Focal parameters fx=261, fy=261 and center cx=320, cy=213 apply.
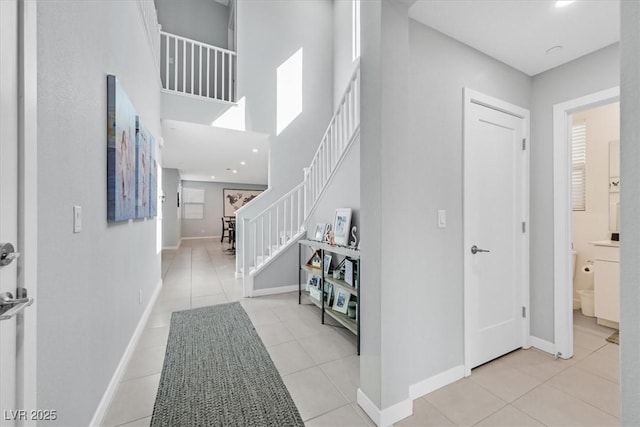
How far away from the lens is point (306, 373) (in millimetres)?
1903

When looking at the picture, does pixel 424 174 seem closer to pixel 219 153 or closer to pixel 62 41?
pixel 62 41

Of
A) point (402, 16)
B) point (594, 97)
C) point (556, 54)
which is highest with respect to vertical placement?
point (556, 54)

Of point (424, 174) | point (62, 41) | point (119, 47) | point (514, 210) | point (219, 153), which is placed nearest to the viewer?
point (62, 41)

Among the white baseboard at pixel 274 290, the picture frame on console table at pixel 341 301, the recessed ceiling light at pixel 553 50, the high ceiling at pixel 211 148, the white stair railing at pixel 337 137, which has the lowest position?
the white baseboard at pixel 274 290

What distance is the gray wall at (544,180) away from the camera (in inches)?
82.8

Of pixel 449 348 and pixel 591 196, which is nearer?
pixel 449 348

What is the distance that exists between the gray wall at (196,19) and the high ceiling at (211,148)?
2.77 m

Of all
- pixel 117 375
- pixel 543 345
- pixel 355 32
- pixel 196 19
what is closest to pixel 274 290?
pixel 117 375

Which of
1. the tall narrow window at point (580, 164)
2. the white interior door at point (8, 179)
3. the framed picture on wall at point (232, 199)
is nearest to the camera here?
the white interior door at point (8, 179)

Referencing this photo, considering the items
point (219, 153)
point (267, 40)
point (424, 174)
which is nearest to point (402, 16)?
point (424, 174)

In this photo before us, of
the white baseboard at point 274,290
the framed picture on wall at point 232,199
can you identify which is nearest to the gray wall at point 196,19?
the framed picture on wall at point 232,199

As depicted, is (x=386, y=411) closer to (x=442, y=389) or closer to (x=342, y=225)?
(x=442, y=389)

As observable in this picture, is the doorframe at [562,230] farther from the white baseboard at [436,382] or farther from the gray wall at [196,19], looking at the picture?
the gray wall at [196,19]

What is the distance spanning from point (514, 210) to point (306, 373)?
83.6 inches
